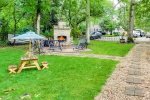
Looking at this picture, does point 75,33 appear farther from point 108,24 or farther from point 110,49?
point 108,24

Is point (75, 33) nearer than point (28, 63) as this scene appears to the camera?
No

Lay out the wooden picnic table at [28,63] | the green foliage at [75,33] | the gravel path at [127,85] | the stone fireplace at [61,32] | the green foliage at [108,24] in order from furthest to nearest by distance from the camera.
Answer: the green foliage at [108,24], the green foliage at [75,33], the stone fireplace at [61,32], the wooden picnic table at [28,63], the gravel path at [127,85]

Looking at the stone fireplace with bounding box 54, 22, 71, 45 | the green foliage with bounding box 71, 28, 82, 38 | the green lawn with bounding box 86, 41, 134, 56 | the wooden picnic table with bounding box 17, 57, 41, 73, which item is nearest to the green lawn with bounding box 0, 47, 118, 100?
the wooden picnic table with bounding box 17, 57, 41, 73

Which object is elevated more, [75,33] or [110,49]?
[75,33]

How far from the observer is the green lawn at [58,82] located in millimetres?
7350

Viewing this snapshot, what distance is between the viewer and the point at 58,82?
348 inches

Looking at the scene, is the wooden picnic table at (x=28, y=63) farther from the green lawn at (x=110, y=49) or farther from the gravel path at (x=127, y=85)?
the green lawn at (x=110, y=49)

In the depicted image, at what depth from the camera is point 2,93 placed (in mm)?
7570

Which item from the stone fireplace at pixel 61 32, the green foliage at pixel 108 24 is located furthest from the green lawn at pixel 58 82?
the green foliage at pixel 108 24

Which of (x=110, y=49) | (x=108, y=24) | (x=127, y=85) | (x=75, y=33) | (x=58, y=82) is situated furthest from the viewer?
(x=108, y=24)

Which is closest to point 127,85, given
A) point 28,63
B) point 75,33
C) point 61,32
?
point 28,63

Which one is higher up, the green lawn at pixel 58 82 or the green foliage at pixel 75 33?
the green foliage at pixel 75 33

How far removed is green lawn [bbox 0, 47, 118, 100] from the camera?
7.35 metres

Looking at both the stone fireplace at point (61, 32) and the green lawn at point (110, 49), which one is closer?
the green lawn at point (110, 49)
